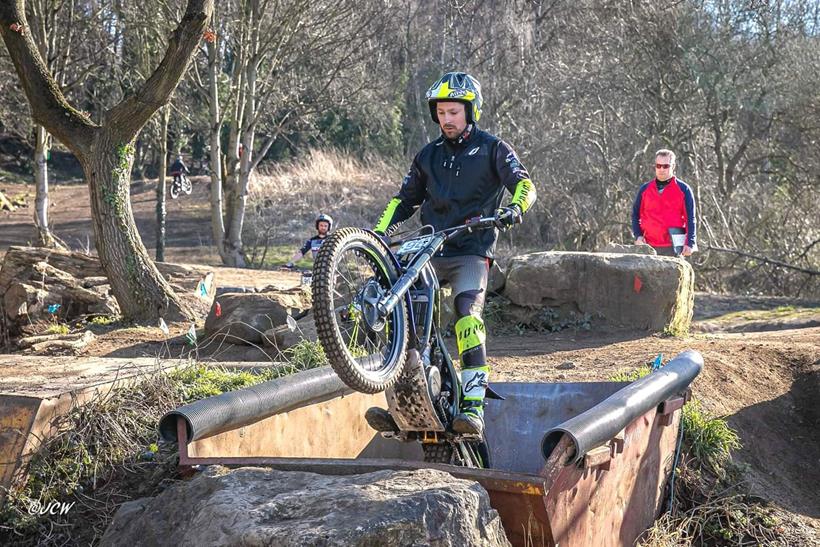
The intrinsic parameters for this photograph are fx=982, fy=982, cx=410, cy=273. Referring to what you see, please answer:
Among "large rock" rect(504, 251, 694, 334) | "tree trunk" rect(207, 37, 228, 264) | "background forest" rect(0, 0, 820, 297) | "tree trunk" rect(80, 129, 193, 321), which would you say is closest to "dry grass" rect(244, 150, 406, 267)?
"tree trunk" rect(207, 37, 228, 264)

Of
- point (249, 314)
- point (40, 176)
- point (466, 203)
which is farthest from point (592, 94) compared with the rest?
point (466, 203)

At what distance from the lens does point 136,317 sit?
11344 mm

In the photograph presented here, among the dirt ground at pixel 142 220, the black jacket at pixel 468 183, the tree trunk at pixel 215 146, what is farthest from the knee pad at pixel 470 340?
the dirt ground at pixel 142 220

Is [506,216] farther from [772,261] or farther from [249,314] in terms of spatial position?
[772,261]

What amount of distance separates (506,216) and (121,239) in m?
7.25

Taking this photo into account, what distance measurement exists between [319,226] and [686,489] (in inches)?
286

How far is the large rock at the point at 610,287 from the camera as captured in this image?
411 inches

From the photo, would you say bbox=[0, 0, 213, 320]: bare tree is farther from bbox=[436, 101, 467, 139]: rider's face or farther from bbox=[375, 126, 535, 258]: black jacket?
bbox=[436, 101, 467, 139]: rider's face

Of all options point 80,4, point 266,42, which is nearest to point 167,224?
point 80,4

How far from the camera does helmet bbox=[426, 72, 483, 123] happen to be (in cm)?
516

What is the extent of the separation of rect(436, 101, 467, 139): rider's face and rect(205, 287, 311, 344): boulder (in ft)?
17.3

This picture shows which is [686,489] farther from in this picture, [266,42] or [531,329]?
[266,42]

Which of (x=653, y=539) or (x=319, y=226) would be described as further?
(x=319, y=226)

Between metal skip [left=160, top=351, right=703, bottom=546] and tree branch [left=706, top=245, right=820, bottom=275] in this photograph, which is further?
tree branch [left=706, top=245, right=820, bottom=275]
